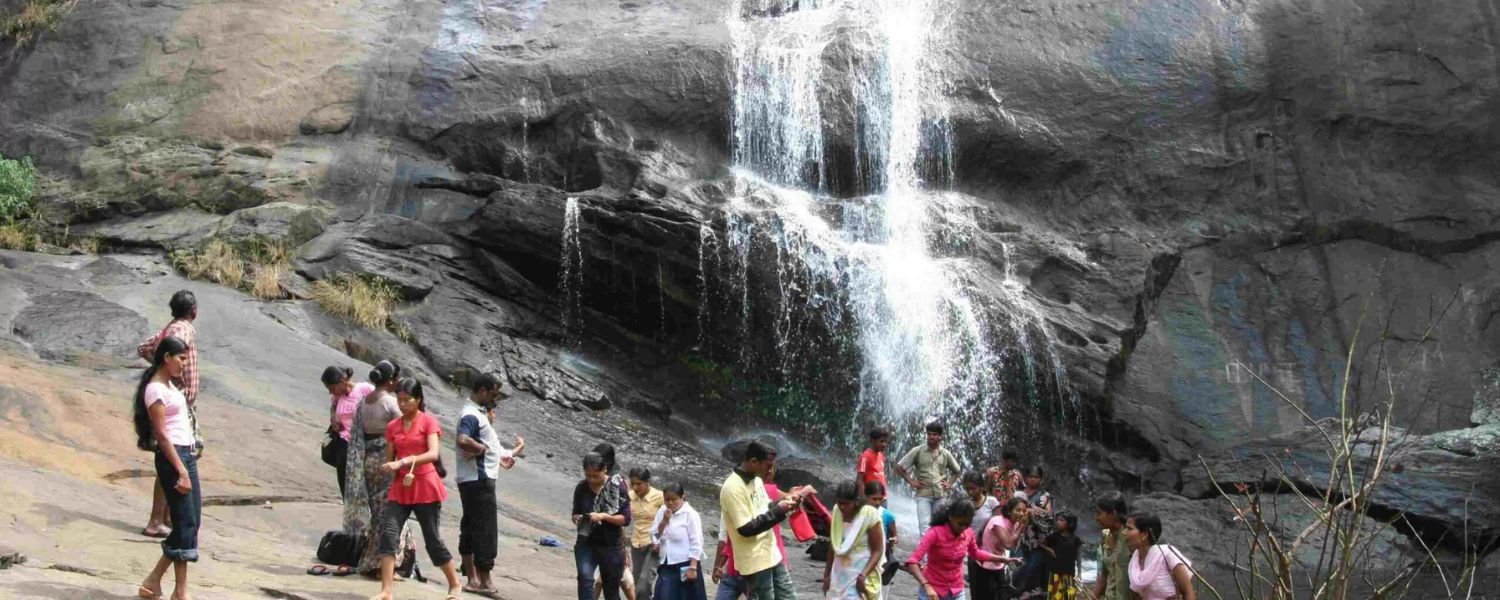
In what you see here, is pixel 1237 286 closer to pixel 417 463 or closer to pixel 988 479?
pixel 988 479

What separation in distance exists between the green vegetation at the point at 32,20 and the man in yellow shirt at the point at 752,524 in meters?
19.9

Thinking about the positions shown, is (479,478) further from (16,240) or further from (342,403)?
(16,240)

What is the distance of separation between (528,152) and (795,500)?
14634mm

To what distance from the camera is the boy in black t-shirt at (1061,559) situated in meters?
9.33

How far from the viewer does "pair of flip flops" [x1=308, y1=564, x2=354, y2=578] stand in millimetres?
8945

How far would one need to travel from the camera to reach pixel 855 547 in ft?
27.8

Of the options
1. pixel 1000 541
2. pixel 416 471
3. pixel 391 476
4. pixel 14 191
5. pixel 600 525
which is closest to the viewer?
pixel 416 471

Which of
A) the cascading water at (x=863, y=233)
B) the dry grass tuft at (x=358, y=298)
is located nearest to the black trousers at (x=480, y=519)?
the dry grass tuft at (x=358, y=298)

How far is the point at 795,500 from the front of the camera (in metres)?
7.70

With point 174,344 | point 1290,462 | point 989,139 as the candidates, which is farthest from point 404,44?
point 174,344

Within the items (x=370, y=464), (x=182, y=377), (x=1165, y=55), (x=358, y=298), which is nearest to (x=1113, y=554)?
(x=370, y=464)

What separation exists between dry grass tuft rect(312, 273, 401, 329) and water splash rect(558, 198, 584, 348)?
7.68ft

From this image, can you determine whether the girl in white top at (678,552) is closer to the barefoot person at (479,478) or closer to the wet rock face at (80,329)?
the barefoot person at (479,478)

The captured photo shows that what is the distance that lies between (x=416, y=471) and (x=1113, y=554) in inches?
155
